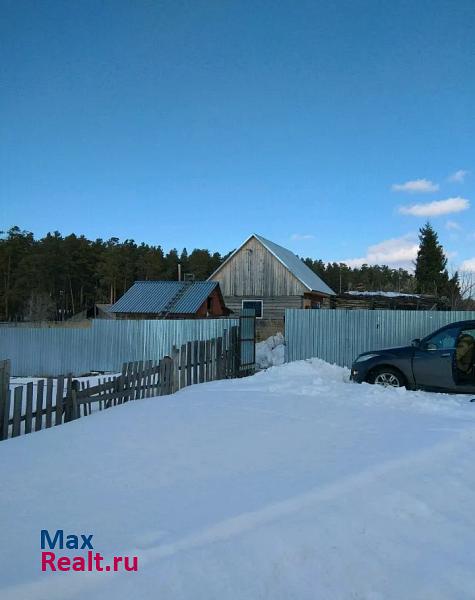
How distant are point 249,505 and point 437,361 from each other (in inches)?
255

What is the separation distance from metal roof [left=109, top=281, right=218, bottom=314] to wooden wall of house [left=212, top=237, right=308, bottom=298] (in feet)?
11.2

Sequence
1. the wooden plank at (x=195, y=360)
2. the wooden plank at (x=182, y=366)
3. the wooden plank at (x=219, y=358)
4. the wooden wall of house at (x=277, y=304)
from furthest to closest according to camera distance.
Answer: the wooden wall of house at (x=277, y=304), the wooden plank at (x=219, y=358), the wooden plank at (x=195, y=360), the wooden plank at (x=182, y=366)

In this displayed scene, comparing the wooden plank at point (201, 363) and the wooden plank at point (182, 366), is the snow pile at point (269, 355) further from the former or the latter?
the wooden plank at point (182, 366)

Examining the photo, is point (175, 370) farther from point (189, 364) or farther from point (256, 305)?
point (256, 305)

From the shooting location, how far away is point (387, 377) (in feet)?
31.0

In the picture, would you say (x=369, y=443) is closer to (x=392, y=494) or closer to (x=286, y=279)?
(x=392, y=494)

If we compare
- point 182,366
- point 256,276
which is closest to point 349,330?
point 182,366

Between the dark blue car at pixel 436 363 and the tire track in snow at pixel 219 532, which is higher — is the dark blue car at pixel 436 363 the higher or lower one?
the higher one

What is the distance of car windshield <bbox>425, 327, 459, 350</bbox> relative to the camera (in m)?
8.96

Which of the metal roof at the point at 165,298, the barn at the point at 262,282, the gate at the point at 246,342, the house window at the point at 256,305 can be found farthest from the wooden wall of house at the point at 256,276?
the gate at the point at 246,342

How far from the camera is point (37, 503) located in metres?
3.64

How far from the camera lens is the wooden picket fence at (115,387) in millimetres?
6320

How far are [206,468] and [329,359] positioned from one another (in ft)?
31.6

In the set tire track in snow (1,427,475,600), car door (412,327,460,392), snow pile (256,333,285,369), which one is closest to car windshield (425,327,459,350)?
car door (412,327,460,392)
